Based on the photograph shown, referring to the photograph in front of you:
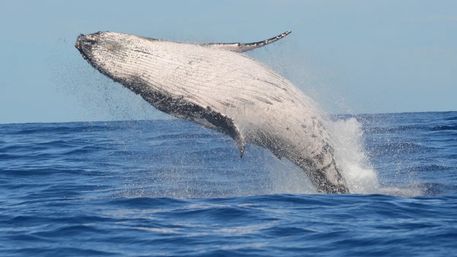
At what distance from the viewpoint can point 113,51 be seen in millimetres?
14273

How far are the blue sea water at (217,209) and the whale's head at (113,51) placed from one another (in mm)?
2337

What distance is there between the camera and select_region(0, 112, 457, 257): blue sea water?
1199 centimetres

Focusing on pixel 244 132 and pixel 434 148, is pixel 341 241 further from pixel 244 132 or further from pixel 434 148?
pixel 434 148

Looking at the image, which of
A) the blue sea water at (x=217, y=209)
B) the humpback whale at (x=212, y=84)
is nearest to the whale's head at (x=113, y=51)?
the humpback whale at (x=212, y=84)

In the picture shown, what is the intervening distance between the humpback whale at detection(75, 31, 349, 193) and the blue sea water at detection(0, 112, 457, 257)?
1.38 meters

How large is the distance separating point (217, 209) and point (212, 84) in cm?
206

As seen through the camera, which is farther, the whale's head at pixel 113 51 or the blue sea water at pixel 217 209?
the whale's head at pixel 113 51

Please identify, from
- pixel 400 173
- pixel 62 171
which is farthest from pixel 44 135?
pixel 400 173

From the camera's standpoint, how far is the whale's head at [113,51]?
14219mm

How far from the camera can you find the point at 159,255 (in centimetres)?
1149

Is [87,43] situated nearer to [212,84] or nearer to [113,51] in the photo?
[113,51]

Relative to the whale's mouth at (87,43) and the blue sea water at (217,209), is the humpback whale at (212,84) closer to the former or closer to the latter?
the whale's mouth at (87,43)

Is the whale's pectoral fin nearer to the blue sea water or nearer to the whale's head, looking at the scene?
the whale's head

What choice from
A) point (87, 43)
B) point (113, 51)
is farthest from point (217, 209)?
point (87, 43)
